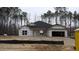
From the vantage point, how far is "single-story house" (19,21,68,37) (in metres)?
3.73

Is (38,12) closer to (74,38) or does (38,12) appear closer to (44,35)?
(44,35)

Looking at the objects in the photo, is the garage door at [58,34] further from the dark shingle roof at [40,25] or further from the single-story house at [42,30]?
the dark shingle roof at [40,25]

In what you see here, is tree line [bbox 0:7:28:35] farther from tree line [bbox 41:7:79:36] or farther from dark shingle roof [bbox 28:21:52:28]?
tree line [bbox 41:7:79:36]

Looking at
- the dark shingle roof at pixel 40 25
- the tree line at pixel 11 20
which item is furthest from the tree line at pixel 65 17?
the tree line at pixel 11 20

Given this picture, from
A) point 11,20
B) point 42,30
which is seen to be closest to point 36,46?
point 42,30

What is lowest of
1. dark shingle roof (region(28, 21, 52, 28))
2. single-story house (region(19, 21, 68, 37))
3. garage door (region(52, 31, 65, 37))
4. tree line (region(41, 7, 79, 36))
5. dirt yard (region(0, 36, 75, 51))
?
dirt yard (region(0, 36, 75, 51))

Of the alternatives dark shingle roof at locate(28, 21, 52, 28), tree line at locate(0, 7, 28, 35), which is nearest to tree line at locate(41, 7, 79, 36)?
dark shingle roof at locate(28, 21, 52, 28)

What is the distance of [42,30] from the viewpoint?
12.4ft

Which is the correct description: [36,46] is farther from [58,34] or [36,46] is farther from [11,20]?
[11,20]

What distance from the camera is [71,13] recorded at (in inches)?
148

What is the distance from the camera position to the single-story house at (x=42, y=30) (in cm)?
373

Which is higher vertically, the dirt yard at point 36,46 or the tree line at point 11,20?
the tree line at point 11,20
